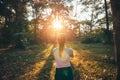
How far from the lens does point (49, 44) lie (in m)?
45.7

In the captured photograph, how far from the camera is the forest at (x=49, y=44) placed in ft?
38.1

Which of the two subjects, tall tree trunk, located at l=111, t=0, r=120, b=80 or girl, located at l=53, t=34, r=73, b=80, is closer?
girl, located at l=53, t=34, r=73, b=80

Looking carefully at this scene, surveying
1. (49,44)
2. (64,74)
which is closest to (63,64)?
(64,74)

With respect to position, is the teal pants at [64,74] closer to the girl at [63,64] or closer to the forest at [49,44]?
the girl at [63,64]

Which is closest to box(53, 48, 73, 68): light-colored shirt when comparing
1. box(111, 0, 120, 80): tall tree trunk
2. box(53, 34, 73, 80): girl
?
box(53, 34, 73, 80): girl

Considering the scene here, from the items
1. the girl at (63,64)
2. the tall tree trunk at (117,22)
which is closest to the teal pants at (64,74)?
the girl at (63,64)

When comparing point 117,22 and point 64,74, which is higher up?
point 117,22

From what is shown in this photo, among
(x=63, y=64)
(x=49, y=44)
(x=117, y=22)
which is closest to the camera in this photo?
(x=63, y=64)

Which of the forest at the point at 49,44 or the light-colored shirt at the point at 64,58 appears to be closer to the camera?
the light-colored shirt at the point at 64,58

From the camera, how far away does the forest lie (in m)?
11.6

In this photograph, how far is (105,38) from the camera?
38.0 meters

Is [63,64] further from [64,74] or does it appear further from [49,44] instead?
[49,44]

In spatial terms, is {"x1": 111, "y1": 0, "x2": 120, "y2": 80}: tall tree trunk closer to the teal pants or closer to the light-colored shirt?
the light-colored shirt

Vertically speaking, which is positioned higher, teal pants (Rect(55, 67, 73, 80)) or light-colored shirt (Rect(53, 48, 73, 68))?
light-colored shirt (Rect(53, 48, 73, 68))
